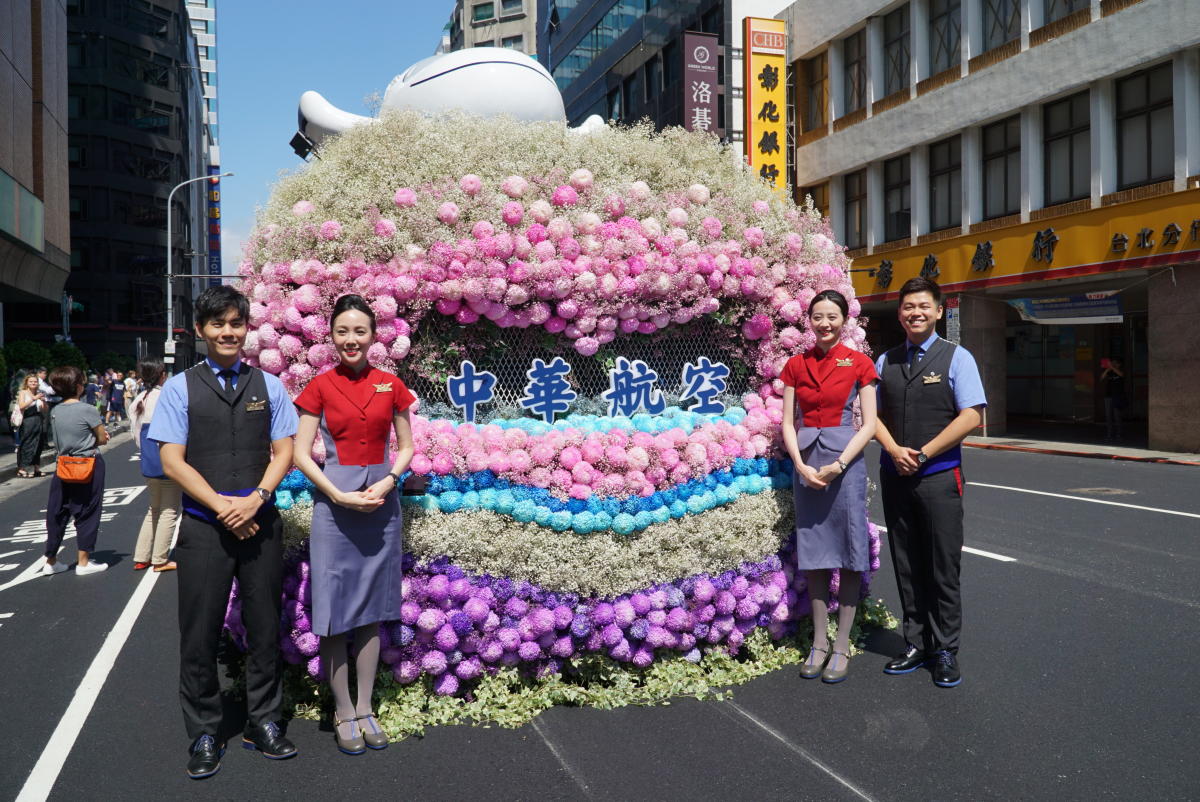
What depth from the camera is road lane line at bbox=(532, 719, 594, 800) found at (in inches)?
135

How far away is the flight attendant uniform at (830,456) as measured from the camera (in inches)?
173

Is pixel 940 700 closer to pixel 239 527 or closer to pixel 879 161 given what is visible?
pixel 239 527

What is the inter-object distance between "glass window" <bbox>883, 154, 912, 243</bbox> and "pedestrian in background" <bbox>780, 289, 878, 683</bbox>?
18.9 m

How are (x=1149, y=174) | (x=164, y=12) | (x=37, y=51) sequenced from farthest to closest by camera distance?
(x=164, y=12) → (x=37, y=51) → (x=1149, y=174)

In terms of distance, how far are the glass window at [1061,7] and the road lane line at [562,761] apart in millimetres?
18174

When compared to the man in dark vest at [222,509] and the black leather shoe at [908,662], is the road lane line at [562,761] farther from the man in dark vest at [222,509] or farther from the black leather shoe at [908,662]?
the black leather shoe at [908,662]

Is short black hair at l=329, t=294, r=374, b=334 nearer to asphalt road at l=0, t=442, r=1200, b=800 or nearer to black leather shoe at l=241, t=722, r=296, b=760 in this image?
black leather shoe at l=241, t=722, r=296, b=760

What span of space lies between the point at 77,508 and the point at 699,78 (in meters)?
21.5

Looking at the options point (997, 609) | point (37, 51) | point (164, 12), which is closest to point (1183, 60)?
→ point (997, 609)

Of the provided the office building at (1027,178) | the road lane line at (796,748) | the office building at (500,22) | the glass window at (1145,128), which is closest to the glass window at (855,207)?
the office building at (1027,178)

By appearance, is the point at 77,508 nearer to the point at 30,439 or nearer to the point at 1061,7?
the point at 30,439

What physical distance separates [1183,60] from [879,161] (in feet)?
26.4

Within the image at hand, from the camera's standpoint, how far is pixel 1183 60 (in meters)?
14.9

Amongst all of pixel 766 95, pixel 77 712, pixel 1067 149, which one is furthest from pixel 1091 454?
pixel 77 712
